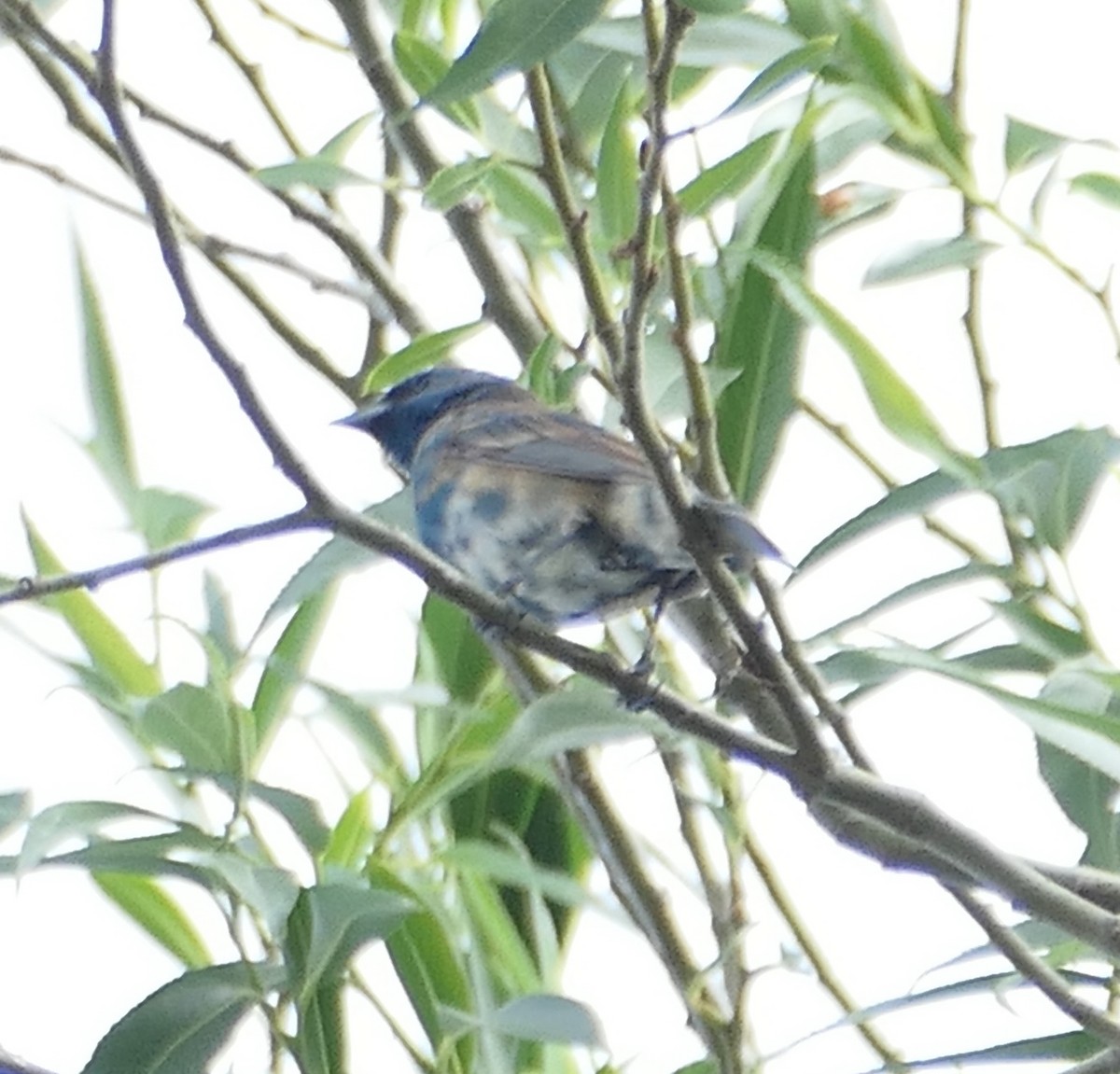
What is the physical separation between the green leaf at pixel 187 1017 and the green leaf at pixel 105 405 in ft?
1.41

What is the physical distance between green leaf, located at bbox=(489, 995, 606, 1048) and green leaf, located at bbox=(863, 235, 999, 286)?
551mm

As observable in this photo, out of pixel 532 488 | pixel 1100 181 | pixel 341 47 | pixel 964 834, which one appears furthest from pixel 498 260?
pixel 964 834

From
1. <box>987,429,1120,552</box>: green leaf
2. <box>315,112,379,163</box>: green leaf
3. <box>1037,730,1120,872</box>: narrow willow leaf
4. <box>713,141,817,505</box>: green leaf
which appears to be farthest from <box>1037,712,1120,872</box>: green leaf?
<box>315,112,379,163</box>: green leaf

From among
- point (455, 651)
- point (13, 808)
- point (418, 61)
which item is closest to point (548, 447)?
point (455, 651)

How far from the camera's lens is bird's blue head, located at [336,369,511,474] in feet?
6.27

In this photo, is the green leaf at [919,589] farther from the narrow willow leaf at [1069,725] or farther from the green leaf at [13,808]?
the green leaf at [13,808]

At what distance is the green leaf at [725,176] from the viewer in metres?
1.21

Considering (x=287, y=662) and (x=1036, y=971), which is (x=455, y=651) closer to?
(x=287, y=662)

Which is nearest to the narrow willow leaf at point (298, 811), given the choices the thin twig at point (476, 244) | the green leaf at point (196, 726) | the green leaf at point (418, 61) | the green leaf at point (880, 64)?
the green leaf at point (196, 726)

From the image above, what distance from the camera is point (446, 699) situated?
132cm

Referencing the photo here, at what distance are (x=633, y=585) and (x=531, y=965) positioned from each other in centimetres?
28

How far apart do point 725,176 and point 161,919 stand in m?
0.67

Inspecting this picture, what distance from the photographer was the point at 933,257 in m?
1.32

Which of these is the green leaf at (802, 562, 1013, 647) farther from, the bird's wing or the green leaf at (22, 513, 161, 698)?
the green leaf at (22, 513, 161, 698)
